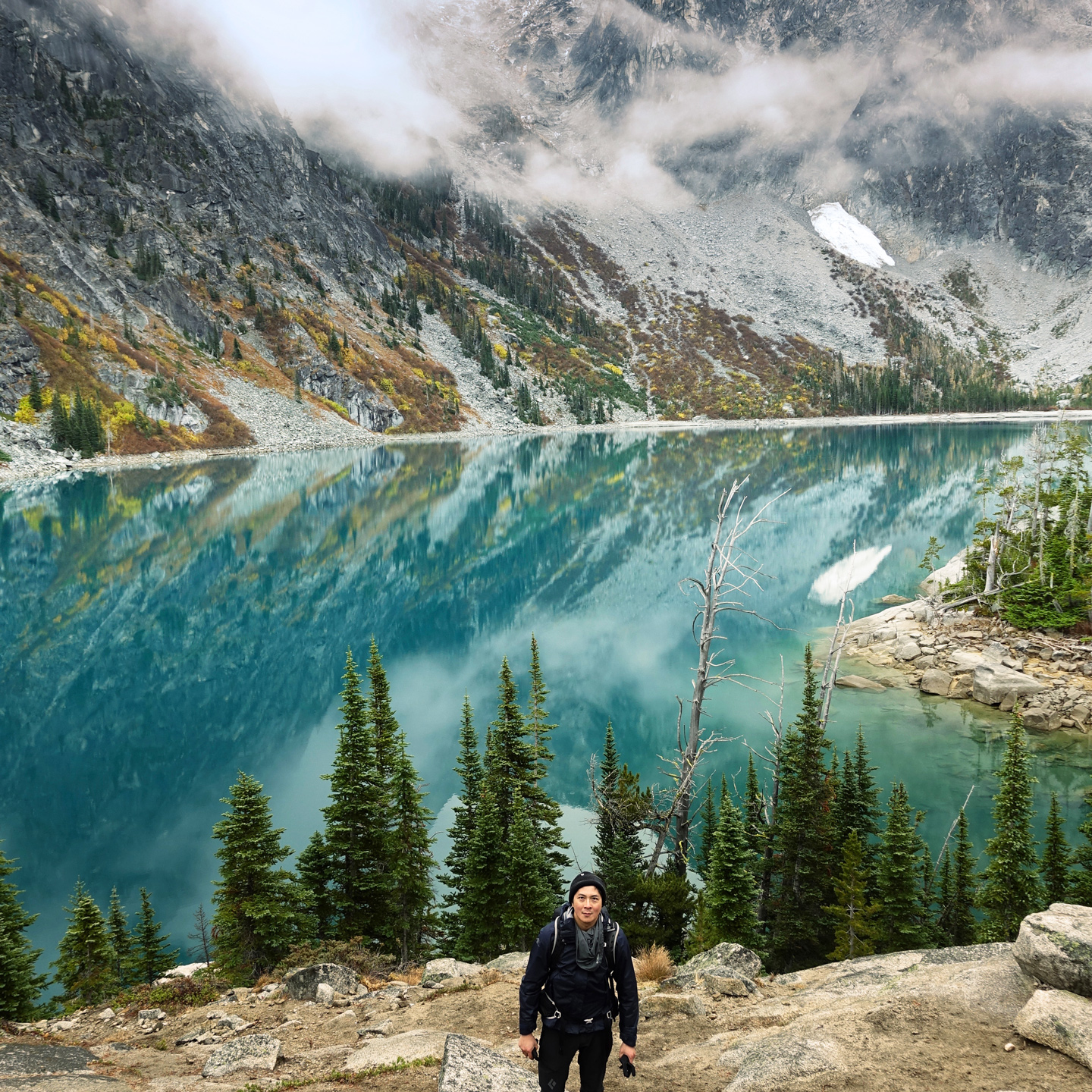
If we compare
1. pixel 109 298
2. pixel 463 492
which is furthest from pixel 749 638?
pixel 109 298

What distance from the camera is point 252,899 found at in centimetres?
1215

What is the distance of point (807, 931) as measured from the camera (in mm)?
14844

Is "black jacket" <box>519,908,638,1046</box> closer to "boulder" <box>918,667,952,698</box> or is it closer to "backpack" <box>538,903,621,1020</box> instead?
"backpack" <box>538,903,621,1020</box>

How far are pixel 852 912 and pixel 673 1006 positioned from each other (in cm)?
665

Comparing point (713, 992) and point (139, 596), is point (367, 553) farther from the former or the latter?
point (713, 992)

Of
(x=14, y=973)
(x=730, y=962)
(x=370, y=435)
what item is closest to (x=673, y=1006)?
(x=730, y=962)

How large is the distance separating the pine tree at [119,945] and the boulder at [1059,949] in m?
14.0

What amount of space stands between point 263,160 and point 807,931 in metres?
188

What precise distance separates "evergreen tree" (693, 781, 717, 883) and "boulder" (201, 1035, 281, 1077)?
810cm

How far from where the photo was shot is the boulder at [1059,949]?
22.1ft

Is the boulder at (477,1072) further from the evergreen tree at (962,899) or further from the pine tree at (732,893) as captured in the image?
the evergreen tree at (962,899)

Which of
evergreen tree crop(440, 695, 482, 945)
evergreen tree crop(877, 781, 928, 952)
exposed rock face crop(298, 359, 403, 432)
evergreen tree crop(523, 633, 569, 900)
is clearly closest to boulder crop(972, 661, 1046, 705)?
evergreen tree crop(877, 781, 928, 952)

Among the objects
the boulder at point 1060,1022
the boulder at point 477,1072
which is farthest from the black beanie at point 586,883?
the boulder at point 1060,1022

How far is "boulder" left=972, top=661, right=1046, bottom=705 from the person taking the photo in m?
26.2
